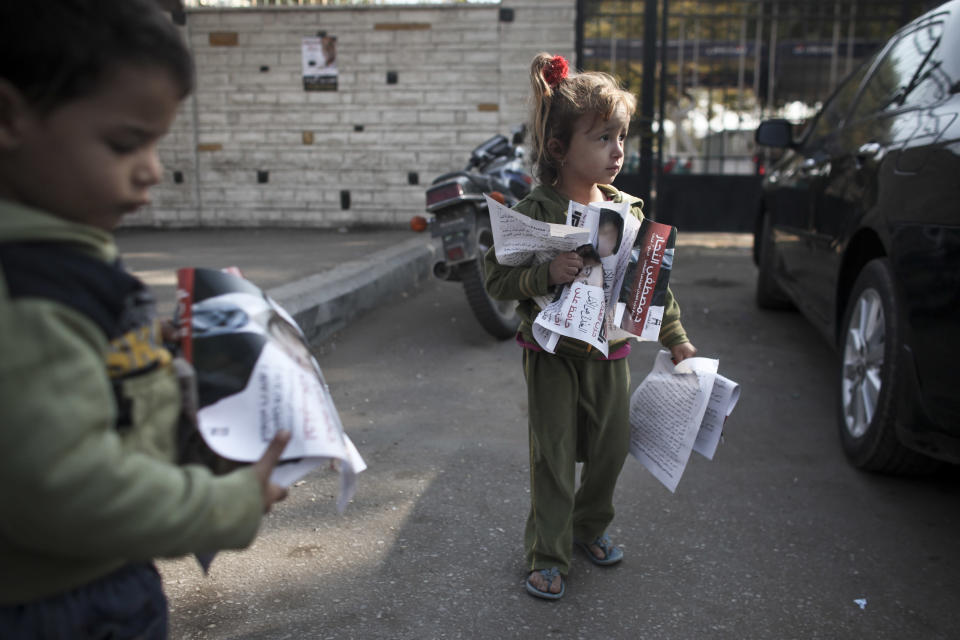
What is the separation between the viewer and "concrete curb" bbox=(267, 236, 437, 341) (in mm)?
4805

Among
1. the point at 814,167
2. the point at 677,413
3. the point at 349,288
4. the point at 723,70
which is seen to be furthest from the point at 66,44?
the point at 723,70

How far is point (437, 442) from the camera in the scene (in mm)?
3391

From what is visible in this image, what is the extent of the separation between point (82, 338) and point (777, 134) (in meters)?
4.68

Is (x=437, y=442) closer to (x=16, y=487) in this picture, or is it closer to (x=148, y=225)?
(x=16, y=487)

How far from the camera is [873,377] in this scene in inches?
117

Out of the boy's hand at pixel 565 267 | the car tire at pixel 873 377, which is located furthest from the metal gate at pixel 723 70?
the boy's hand at pixel 565 267

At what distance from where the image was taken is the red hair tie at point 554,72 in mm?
2209

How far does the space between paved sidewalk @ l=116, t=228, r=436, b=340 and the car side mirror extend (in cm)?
226

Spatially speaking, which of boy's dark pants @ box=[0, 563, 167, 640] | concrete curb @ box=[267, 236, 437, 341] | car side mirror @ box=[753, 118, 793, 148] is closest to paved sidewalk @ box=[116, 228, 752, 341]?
concrete curb @ box=[267, 236, 437, 341]

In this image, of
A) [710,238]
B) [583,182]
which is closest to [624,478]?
[583,182]

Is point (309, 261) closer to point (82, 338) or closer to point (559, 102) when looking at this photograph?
point (559, 102)

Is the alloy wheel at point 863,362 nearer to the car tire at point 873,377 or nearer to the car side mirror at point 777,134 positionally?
the car tire at point 873,377

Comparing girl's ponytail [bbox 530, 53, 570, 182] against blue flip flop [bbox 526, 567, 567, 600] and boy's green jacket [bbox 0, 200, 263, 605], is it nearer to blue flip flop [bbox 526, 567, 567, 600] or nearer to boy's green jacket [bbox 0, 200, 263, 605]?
blue flip flop [bbox 526, 567, 567, 600]

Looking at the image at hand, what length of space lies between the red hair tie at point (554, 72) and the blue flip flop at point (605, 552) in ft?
4.53
